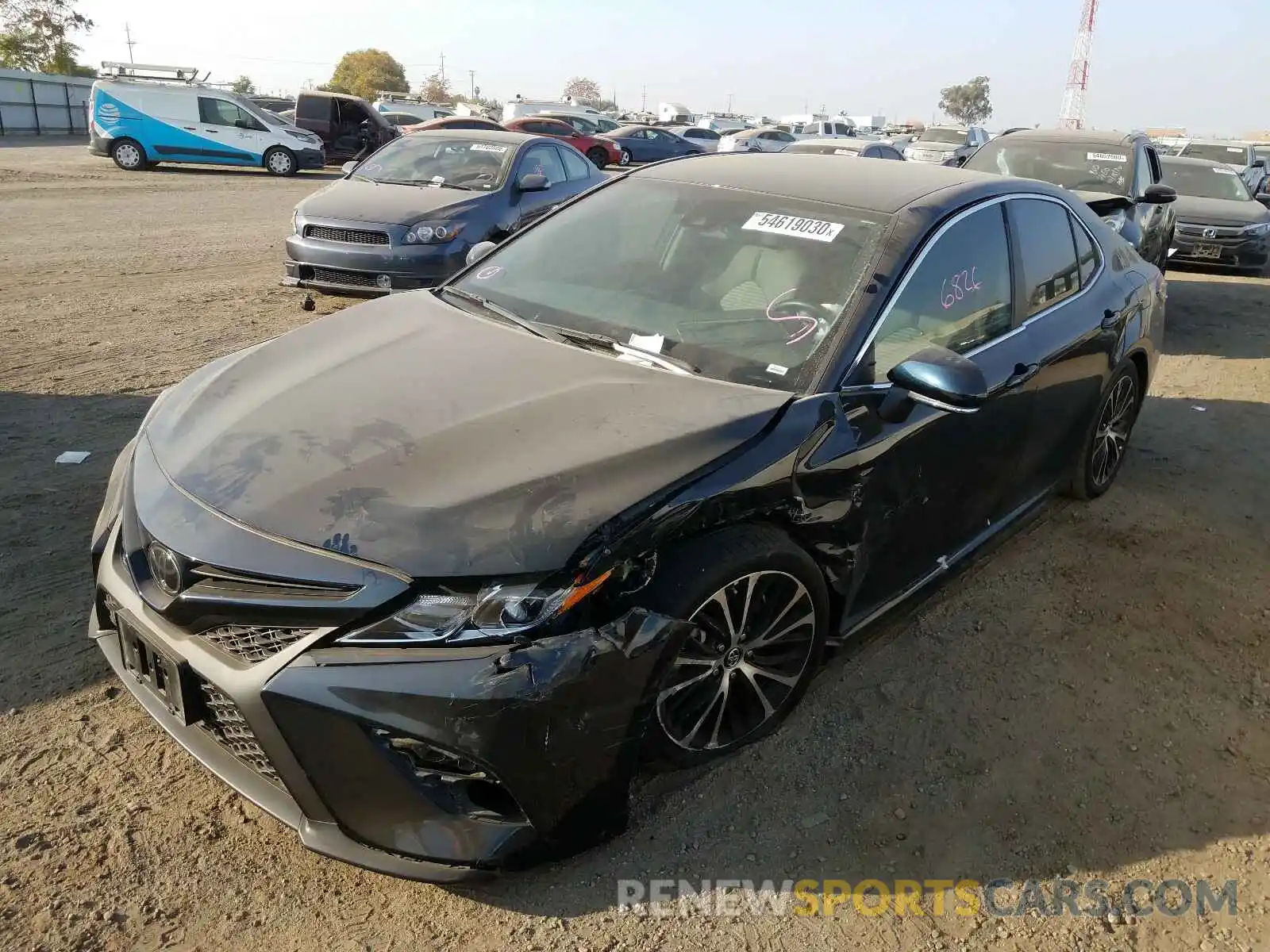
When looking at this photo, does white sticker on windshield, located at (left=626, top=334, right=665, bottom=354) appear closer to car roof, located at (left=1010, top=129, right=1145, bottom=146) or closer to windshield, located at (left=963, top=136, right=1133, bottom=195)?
windshield, located at (left=963, top=136, right=1133, bottom=195)

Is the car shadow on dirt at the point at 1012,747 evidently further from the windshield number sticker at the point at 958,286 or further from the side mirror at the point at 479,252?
the side mirror at the point at 479,252

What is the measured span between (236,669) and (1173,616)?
11.6ft

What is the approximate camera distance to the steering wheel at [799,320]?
9.52ft

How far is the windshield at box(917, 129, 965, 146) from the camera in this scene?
787 inches

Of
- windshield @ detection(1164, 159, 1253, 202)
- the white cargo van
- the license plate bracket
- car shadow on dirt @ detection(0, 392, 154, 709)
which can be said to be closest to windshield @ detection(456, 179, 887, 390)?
the license plate bracket

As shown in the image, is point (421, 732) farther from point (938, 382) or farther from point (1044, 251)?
point (1044, 251)

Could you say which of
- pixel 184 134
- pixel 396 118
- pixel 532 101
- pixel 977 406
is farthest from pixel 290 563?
pixel 532 101

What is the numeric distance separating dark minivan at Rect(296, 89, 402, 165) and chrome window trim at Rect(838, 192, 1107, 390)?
870 inches

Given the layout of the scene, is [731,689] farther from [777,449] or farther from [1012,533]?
[1012,533]

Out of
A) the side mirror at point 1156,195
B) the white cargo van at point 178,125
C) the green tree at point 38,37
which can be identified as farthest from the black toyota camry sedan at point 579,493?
the green tree at point 38,37

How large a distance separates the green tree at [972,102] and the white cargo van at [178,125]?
385 ft

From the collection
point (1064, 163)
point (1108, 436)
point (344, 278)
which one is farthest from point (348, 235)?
point (1064, 163)

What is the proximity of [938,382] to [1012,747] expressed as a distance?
1.20 m

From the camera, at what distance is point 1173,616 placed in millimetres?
3785
